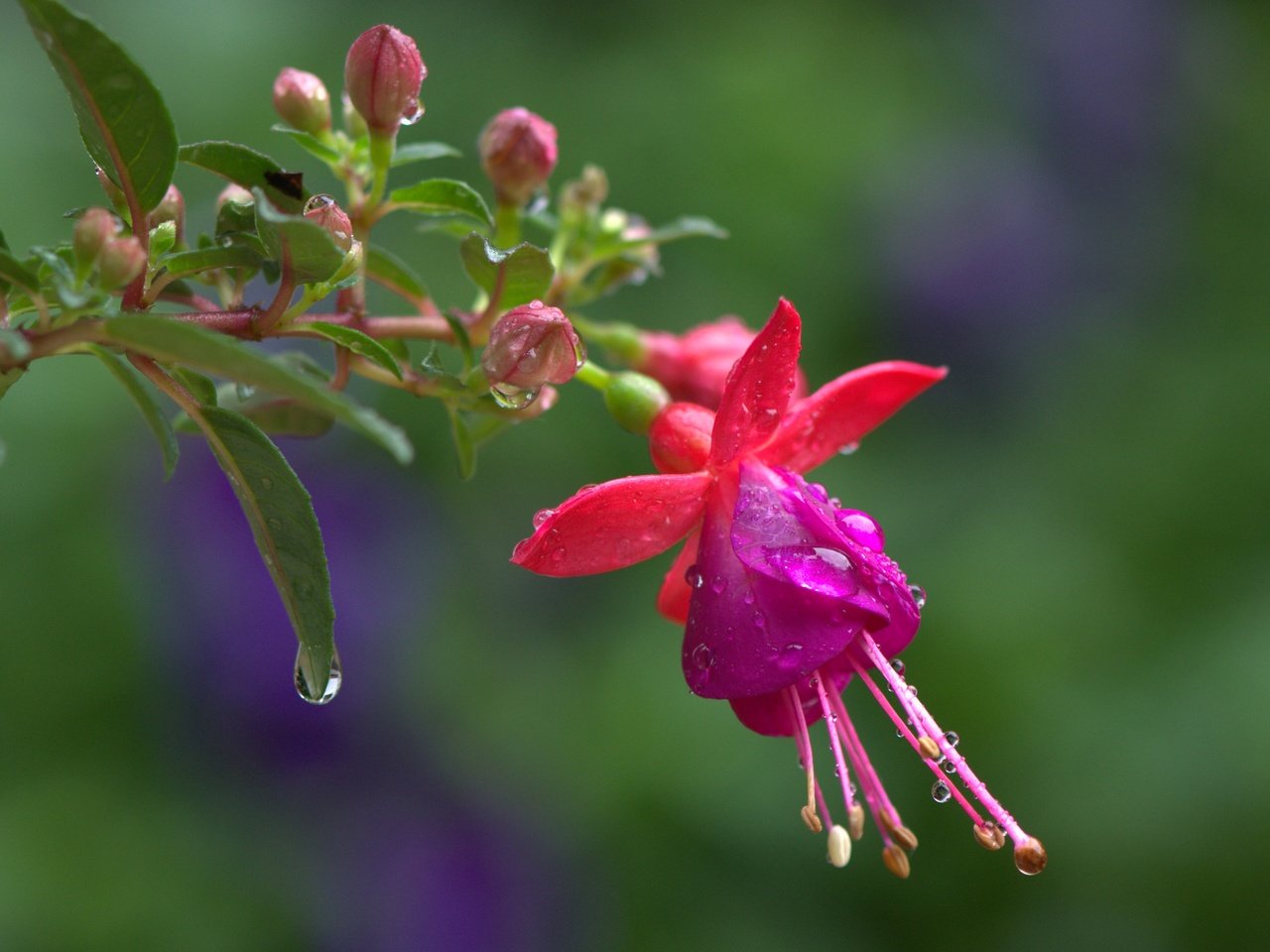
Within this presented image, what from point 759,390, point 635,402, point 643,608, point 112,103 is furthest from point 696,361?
point 643,608

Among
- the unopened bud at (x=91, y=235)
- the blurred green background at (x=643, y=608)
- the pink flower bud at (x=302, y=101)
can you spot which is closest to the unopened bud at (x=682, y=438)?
the pink flower bud at (x=302, y=101)

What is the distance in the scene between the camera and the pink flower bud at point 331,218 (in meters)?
0.90

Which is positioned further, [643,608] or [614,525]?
[643,608]

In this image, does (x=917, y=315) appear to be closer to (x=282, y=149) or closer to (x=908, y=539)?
(x=908, y=539)

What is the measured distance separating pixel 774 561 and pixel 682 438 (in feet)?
0.55

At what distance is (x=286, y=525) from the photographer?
0.91 m

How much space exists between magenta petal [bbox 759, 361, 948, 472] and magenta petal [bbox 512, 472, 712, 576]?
9 centimetres

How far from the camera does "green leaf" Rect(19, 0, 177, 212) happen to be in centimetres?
77

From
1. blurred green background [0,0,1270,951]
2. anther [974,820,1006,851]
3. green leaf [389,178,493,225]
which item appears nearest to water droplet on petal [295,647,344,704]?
green leaf [389,178,493,225]

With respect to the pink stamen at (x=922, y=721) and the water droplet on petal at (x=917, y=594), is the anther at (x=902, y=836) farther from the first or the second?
the water droplet on petal at (x=917, y=594)

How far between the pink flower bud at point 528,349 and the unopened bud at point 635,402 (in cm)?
19

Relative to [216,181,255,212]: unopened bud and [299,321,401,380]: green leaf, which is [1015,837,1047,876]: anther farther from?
[216,181,255,212]: unopened bud

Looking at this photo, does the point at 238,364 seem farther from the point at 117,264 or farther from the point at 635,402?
the point at 635,402

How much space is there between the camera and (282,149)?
3.04 m
